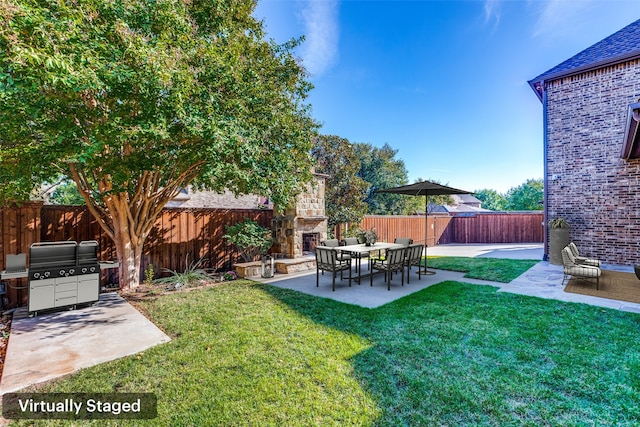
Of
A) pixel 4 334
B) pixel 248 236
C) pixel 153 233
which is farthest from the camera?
pixel 248 236

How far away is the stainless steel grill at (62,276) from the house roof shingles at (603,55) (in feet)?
45.6

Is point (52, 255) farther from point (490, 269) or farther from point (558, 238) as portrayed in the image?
point (558, 238)

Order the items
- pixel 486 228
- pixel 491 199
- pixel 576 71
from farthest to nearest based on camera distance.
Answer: pixel 491 199 < pixel 486 228 < pixel 576 71

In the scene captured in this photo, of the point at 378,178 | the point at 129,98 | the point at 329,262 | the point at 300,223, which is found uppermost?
the point at 378,178

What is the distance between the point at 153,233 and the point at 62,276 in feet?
8.97

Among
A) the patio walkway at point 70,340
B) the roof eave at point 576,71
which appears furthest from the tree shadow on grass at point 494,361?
the roof eave at point 576,71

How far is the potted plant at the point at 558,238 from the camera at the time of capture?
9.19 meters

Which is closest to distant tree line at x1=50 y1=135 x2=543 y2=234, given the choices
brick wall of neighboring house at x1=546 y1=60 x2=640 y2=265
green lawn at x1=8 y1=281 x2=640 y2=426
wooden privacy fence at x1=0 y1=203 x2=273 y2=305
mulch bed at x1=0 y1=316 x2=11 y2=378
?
wooden privacy fence at x1=0 y1=203 x2=273 y2=305

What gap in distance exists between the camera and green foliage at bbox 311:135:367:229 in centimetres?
1286

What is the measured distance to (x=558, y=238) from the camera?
30.3 feet

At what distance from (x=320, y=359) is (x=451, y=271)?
22.4 ft

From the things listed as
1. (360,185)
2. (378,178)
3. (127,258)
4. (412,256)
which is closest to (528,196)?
(378,178)

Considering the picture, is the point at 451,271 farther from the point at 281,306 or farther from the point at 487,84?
the point at 487,84

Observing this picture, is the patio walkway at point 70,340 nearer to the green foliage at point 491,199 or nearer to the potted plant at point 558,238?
the potted plant at point 558,238
